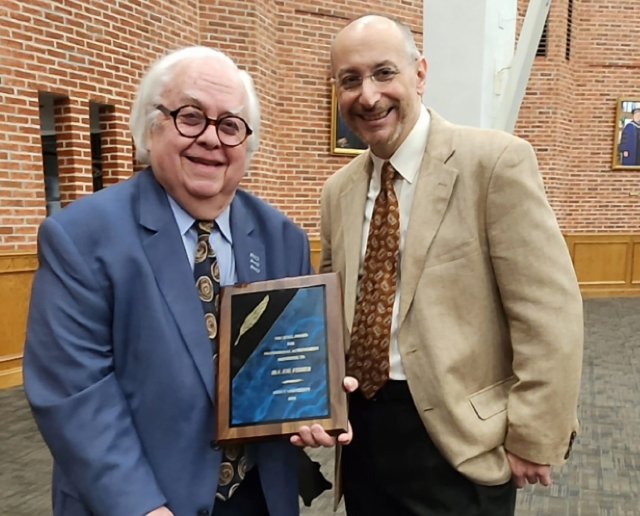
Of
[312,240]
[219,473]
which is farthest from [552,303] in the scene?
[312,240]

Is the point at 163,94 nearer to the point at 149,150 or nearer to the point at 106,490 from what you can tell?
the point at 149,150

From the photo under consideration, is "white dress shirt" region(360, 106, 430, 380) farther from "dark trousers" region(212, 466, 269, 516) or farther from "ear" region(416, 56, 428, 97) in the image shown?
"dark trousers" region(212, 466, 269, 516)

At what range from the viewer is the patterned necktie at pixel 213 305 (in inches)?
52.9

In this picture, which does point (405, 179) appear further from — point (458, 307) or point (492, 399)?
point (492, 399)

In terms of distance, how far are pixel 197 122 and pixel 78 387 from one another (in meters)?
0.63

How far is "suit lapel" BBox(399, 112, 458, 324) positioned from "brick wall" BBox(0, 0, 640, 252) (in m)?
4.66

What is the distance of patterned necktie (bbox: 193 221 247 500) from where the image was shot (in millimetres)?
1345

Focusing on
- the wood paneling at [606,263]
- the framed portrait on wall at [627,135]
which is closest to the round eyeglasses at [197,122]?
the wood paneling at [606,263]

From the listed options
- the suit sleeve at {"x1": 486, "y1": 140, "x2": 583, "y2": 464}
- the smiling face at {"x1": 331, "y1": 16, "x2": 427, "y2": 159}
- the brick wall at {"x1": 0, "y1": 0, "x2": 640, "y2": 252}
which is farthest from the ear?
the brick wall at {"x1": 0, "y1": 0, "x2": 640, "y2": 252}

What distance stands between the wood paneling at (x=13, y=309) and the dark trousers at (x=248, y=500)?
180 inches

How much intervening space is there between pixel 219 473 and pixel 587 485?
3.01 metres

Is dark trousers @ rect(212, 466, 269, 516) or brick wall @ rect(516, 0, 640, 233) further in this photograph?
brick wall @ rect(516, 0, 640, 233)

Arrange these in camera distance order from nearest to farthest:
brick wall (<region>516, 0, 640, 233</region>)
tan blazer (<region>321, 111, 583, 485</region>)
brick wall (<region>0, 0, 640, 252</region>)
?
tan blazer (<region>321, 111, 583, 485</region>), brick wall (<region>0, 0, 640, 252</region>), brick wall (<region>516, 0, 640, 233</region>)

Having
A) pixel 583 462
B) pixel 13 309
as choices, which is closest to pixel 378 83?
pixel 583 462
